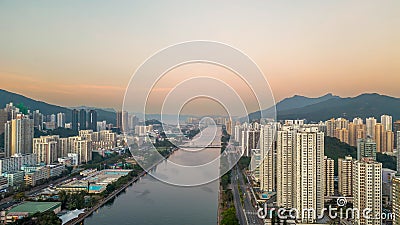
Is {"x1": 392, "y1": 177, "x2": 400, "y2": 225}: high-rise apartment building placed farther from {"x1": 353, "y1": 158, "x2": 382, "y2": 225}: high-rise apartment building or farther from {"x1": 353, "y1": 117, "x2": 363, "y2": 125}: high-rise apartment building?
{"x1": 353, "y1": 117, "x2": 363, "y2": 125}: high-rise apartment building

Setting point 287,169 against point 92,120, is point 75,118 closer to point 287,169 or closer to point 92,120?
point 92,120

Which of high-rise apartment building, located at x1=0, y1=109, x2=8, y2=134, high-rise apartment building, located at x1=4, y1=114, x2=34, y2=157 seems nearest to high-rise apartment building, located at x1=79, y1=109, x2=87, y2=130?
high-rise apartment building, located at x1=0, y1=109, x2=8, y2=134

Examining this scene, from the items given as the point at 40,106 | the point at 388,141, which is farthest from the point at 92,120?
the point at 388,141

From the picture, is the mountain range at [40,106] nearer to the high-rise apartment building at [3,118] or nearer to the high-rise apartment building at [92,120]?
the high-rise apartment building at [92,120]

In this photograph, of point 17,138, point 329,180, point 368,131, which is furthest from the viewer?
Answer: point 17,138

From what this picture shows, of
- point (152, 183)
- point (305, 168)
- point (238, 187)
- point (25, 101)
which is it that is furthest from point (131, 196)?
point (25, 101)

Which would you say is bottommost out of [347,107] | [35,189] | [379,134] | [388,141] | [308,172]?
[35,189]

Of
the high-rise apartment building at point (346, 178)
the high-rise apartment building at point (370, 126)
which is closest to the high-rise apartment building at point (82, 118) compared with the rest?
the high-rise apartment building at point (370, 126)

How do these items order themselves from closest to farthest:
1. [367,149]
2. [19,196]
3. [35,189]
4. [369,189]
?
1. [369,189]
2. [19,196]
3. [367,149]
4. [35,189]
